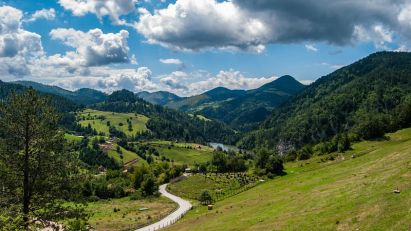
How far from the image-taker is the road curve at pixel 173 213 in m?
81.4

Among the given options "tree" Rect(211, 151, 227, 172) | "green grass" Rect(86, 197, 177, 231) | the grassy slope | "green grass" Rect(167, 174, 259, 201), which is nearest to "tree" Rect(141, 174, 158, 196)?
"green grass" Rect(167, 174, 259, 201)

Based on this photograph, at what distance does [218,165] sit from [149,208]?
78.9m

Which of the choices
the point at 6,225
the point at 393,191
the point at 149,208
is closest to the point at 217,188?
the point at 149,208

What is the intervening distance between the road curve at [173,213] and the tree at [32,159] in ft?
151

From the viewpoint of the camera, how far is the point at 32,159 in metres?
35.1

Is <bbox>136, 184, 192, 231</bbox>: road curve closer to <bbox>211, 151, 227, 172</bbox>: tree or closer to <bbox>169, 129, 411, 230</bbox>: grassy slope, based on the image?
<bbox>211, 151, 227, 172</bbox>: tree

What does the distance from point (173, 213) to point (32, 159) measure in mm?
68772

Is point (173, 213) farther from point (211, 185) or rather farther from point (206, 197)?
point (211, 185)

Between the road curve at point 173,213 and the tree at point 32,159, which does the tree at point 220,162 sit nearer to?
the road curve at point 173,213

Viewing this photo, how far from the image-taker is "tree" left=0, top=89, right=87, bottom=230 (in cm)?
3466

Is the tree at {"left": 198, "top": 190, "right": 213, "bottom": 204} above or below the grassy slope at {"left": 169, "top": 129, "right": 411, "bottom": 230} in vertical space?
below

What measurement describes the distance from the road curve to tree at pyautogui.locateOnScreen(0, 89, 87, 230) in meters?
45.9

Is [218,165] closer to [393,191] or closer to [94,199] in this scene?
[94,199]

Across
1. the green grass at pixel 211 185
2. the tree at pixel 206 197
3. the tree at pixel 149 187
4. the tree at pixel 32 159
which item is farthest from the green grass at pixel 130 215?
the tree at pixel 32 159
